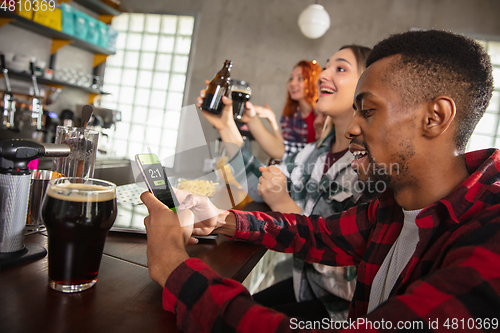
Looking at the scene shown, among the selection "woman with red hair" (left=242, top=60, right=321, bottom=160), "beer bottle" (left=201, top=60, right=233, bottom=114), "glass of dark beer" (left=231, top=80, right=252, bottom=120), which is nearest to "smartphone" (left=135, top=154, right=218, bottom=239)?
"beer bottle" (left=201, top=60, right=233, bottom=114)

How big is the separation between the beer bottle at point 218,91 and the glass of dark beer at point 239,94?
31mm

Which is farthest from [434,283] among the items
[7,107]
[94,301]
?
[7,107]

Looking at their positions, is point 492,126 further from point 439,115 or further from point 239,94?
point 439,115

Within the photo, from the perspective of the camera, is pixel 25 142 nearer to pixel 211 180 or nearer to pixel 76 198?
pixel 76 198

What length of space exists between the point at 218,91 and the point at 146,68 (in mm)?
3069

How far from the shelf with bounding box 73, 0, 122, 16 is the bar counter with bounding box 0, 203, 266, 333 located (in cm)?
356

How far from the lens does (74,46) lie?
11.5 ft

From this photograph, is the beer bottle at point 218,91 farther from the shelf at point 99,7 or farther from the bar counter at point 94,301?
the shelf at point 99,7

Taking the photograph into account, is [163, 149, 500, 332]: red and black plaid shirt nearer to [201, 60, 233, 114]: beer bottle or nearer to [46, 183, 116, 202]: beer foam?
[46, 183, 116, 202]: beer foam

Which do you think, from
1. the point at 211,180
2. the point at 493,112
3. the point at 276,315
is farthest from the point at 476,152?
the point at 493,112

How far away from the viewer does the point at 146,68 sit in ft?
14.2

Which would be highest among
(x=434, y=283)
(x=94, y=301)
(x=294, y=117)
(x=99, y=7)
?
(x=99, y=7)

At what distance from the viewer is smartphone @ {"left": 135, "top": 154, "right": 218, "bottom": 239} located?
2.38 ft

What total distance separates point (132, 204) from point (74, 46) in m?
3.17
